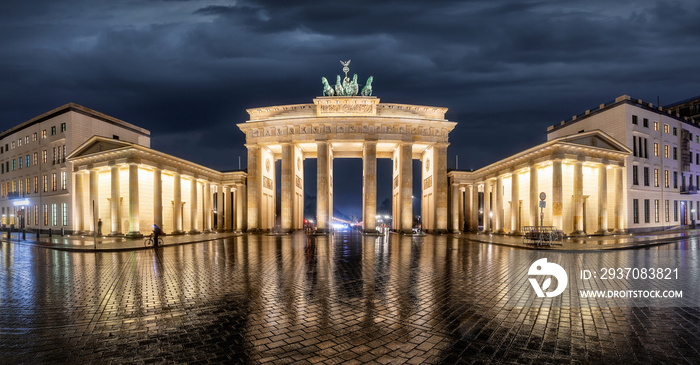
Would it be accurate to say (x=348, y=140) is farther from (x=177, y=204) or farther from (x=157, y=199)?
(x=157, y=199)

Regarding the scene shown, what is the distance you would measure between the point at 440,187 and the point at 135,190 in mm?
32773

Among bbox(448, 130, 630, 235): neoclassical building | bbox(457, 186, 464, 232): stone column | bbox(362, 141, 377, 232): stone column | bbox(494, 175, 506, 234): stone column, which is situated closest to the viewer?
bbox(448, 130, 630, 235): neoclassical building

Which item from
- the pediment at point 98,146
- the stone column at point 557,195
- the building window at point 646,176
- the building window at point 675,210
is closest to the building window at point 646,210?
the building window at point 646,176

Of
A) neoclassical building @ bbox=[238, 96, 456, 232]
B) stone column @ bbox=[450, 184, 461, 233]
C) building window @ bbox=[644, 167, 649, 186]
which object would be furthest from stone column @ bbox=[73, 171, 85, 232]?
building window @ bbox=[644, 167, 649, 186]

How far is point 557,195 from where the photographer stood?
3008 centimetres

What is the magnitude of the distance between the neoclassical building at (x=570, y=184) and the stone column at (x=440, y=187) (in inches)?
226

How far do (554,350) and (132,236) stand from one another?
3331 cm

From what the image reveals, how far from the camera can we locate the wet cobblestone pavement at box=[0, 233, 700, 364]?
15.3ft

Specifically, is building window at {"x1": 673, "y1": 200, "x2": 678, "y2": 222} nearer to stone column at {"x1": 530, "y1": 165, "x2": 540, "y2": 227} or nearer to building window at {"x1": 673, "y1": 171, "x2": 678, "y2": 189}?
building window at {"x1": 673, "y1": 171, "x2": 678, "y2": 189}

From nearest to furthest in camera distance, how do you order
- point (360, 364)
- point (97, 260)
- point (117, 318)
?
point (360, 364)
point (117, 318)
point (97, 260)

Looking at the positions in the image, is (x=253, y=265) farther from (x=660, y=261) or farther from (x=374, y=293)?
(x=660, y=261)

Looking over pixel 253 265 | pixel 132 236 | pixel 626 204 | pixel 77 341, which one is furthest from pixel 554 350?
pixel 626 204

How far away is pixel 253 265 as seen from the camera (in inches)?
507

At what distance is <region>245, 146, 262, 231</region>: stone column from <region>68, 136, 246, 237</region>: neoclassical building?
3.11 meters
